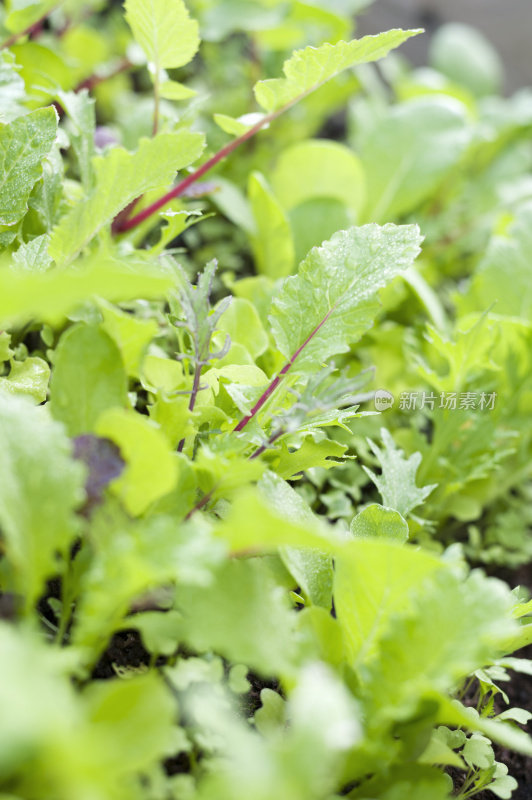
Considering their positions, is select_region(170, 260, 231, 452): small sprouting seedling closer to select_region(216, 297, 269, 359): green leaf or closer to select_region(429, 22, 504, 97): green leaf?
select_region(216, 297, 269, 359): green leaf

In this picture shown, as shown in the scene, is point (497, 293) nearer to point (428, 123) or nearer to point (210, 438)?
point (428, 123)

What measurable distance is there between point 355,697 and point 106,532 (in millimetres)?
182

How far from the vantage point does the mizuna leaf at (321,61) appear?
552 millimetres

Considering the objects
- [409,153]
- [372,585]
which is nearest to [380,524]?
[372,585]

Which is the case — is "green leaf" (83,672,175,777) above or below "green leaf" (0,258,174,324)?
below

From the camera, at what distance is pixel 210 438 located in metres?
0.52

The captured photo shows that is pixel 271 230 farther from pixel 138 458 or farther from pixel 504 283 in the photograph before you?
pixel 138 458

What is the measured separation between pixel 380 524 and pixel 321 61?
378mm

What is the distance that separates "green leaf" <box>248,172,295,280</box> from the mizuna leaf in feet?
0.56

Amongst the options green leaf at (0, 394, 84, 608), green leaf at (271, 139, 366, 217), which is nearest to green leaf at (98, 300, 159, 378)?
green leaf at (0, 394, 84, 608)

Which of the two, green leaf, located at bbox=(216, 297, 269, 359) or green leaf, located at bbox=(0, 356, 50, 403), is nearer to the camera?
green leaf, located at bbox=(0, 356, 50, 403)

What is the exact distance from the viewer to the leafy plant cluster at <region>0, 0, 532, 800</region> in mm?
323

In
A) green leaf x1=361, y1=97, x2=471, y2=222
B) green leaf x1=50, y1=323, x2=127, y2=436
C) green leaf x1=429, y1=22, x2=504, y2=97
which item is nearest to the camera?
green leaf x1=50, y1=323, x2=127, y2=436

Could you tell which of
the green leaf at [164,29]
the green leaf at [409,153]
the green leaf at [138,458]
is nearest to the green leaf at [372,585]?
the green leaf at [138,458]
